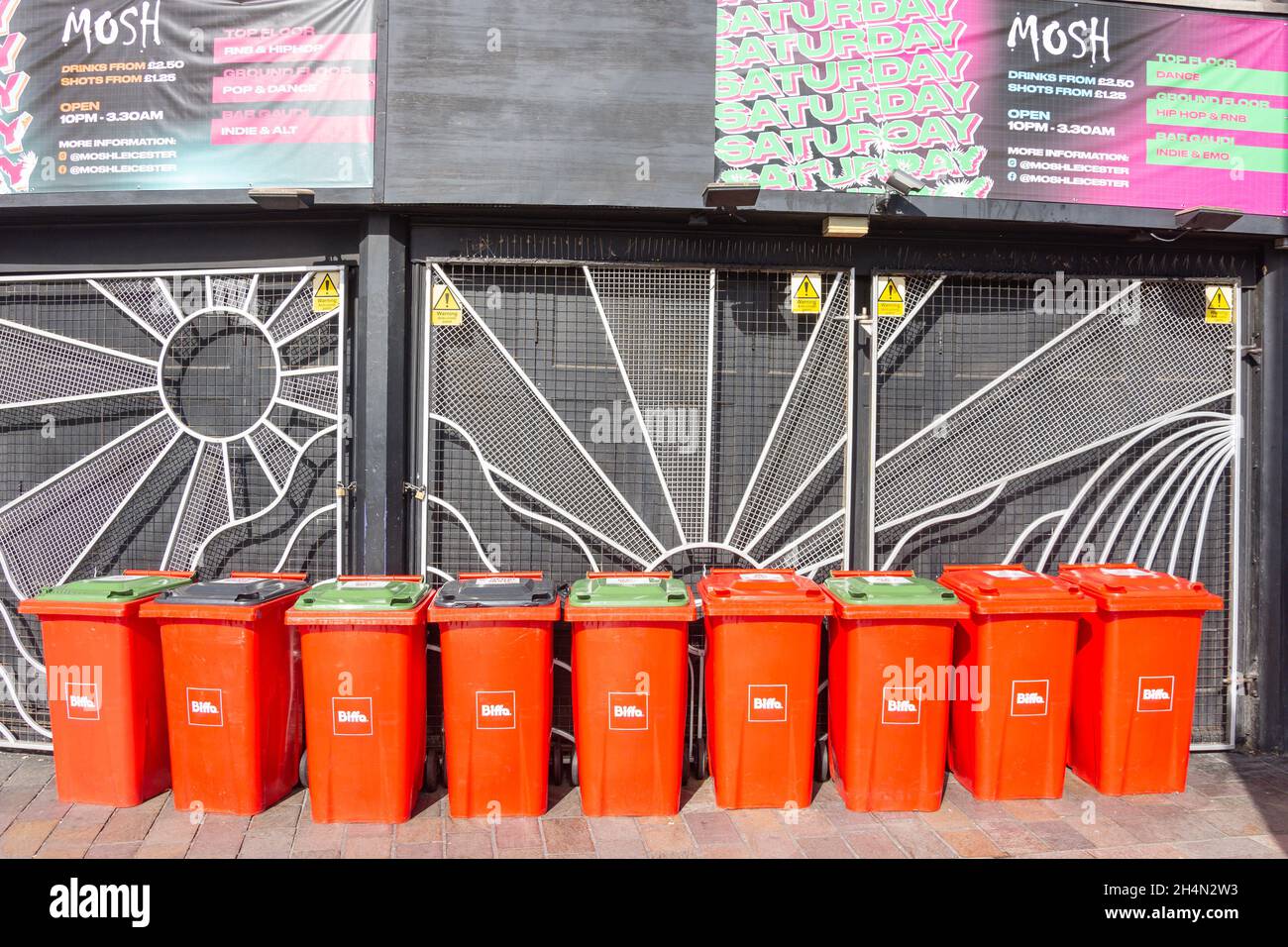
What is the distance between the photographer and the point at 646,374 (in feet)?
17.0

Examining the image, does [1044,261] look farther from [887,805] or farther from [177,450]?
[177,450]

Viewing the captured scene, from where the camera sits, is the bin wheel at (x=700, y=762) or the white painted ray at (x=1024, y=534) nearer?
the bin wheel at (x=700, y=762)

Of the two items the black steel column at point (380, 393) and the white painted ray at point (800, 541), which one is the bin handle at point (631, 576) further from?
the black steel column at point (380, 393)

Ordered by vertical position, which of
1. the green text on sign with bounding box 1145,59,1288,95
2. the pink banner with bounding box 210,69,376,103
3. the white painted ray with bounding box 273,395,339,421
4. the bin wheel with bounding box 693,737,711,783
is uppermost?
the green text on sign with bounding box 1145,59,1288,95

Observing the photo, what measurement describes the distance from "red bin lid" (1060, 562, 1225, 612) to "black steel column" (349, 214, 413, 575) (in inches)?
156

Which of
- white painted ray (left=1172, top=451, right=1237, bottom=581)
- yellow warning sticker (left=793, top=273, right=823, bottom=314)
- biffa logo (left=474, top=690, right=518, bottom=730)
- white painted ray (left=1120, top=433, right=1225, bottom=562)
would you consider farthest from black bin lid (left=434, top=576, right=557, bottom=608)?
white painted ray (left=1172, top=451, right=1237, bottom=581)

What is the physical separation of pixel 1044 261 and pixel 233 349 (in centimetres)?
510

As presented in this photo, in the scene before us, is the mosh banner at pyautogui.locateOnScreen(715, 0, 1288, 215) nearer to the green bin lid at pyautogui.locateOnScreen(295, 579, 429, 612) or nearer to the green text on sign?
the green text on sign

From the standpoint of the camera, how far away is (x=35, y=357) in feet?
17.4

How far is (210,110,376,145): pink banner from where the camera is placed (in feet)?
16.0

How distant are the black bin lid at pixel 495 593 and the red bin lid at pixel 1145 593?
9.60ft

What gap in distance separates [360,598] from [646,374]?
6.99ft

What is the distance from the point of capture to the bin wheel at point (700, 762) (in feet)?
15.8

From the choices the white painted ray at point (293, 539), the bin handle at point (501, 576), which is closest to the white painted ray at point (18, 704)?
the white painted ray at point (293, 539)
